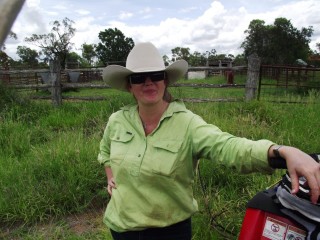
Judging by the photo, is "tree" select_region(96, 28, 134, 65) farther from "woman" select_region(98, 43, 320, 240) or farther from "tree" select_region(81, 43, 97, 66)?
"woman" select_region(98, 43, 320, 240)

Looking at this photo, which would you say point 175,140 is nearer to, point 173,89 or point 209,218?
point 209,218

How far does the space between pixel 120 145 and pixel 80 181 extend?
6.76 ft

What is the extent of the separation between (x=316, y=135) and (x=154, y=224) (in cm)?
340

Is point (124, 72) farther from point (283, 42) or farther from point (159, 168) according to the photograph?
point (283, 42)

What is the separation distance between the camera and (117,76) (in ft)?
6.62

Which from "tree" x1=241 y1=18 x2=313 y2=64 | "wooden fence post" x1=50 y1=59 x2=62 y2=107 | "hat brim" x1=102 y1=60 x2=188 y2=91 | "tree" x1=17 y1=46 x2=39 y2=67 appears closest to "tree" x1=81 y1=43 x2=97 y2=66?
"tree" x1=17 y1=46 x2=39 y2=67

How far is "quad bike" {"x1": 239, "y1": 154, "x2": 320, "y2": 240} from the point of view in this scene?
1.10 m

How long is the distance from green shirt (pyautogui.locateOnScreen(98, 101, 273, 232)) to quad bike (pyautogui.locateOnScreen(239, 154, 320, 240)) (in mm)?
401

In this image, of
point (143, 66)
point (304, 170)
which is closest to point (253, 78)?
point (143, 66)

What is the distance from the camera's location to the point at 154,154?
1756 millimetres

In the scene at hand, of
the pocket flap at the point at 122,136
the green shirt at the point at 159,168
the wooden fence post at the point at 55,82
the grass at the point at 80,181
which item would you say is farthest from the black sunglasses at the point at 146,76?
the wooden fence post at the point at 55,82

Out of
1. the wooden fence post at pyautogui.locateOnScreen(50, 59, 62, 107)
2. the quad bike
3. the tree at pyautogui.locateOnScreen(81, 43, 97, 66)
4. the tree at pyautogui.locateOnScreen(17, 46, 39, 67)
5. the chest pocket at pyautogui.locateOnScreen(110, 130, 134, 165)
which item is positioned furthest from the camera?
the tree at pyautogui.locateOnScreen(81, 43, 97, 66)

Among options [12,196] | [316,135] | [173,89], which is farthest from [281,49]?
[12,196]

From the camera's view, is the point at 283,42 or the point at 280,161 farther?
the point at 283,42
